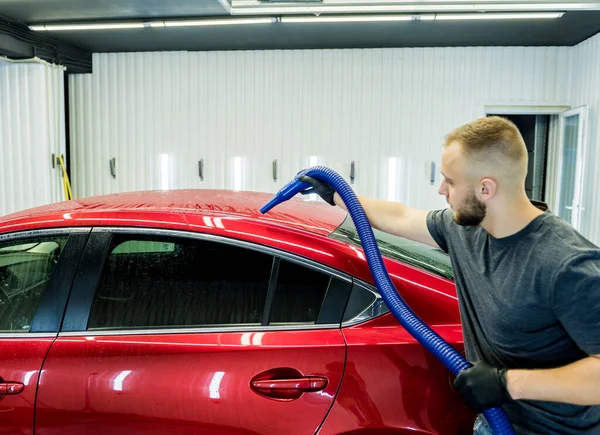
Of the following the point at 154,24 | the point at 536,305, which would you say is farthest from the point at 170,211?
the point at 154,24

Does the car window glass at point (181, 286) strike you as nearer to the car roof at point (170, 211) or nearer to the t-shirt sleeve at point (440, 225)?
the car roof at point (170, 211)

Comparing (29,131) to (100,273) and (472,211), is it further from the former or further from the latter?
(472,211)

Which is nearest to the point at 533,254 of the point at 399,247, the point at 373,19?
the point at 399,247

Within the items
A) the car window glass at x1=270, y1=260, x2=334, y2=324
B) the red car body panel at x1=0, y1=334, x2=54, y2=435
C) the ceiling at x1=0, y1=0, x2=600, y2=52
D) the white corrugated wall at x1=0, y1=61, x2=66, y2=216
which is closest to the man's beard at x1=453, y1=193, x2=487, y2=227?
the car window glass at x1=270, y1=260, x2=334, y2=324

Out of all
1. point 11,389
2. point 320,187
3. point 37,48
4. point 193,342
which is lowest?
point 11,389

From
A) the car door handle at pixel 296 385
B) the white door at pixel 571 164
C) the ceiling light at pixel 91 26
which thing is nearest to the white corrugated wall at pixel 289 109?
the white door at pixel 571 164

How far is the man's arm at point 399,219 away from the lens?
1637 mm

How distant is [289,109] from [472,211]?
6009mm

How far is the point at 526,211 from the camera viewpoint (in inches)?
49.0

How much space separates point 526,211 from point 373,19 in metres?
4.74

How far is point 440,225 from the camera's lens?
1562mm

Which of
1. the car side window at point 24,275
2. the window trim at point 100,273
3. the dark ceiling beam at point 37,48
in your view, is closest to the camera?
the window trim at point 100,273

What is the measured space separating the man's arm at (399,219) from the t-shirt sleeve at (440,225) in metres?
0.02

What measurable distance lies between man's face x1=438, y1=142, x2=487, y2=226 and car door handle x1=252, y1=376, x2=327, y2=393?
63 cm
